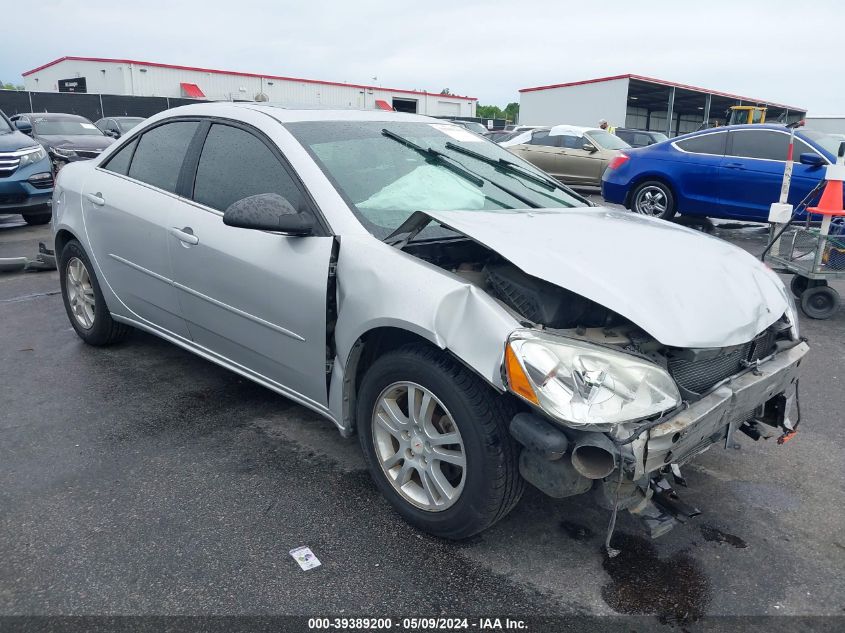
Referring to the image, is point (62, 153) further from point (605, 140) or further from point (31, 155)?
point (605, 140)

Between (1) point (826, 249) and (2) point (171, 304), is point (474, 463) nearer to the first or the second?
(2) point (171, 304)

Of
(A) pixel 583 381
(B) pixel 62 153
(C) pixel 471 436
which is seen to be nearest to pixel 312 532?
(C) pixel 471 436

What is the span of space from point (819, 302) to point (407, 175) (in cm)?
449

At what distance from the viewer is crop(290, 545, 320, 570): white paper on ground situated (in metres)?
2.49

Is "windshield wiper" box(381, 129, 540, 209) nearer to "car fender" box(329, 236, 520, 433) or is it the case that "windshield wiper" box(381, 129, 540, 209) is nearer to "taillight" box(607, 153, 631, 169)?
"car fender" box(329, 236, 520, 433)

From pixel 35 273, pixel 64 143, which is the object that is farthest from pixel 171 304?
pixel 64 143

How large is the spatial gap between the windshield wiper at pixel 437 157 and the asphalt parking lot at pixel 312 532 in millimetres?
1494

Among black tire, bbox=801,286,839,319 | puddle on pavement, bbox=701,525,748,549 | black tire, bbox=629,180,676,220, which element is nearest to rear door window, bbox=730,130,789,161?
black tire, bbox=629,180,676,220

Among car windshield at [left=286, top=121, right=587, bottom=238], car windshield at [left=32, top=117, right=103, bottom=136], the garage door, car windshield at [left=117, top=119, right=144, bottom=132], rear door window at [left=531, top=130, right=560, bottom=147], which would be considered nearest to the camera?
car windshield at [left=286, top=121, right=587, bottom=238]

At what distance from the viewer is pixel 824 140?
994 cm

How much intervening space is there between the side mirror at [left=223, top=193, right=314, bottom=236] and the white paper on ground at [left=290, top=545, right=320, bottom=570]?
127 cm

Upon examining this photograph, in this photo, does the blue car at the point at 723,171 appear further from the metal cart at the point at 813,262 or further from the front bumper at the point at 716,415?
the front bumper at the point at 716,415

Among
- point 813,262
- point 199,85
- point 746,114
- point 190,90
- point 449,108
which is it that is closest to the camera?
point 813,262

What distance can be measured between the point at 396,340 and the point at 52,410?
2.23 meters
